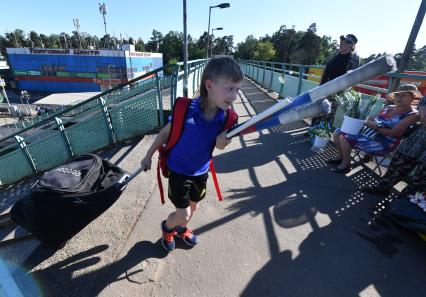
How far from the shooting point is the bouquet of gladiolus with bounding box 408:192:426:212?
7.97 feet

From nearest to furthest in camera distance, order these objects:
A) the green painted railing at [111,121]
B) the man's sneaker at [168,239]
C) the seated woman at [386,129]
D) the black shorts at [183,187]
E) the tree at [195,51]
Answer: the black shorts at [183,187] → the man's sneaker at [168,239] → the seated woman at [386,129] → the green painted railing at [111,121] → the tree at [195,51]

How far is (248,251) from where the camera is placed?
7.73ft

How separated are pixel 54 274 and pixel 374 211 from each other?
3.49m

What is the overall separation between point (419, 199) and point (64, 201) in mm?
3348

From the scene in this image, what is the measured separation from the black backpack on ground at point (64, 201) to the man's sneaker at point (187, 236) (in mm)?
723

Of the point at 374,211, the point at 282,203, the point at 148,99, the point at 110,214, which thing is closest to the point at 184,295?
the point at 110,214

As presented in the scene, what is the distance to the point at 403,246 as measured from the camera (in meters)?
2.46

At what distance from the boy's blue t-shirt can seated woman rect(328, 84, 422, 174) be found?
2746 millimetres

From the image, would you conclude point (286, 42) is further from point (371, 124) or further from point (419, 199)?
point (419, 199)

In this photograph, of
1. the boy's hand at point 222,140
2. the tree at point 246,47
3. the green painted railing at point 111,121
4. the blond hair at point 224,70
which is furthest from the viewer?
the tree at point 246,47

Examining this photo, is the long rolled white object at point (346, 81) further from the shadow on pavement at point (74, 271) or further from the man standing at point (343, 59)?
Answer: the man standing at point (343, 59)

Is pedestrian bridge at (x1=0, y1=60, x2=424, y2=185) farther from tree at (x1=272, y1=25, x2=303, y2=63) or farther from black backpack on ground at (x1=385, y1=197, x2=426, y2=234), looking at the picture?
tree at (x1=272, y1=25, x2=303, y2=63)

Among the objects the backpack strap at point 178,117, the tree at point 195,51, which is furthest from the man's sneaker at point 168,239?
the tree at point 195,51

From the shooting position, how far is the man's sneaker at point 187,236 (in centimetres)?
238
